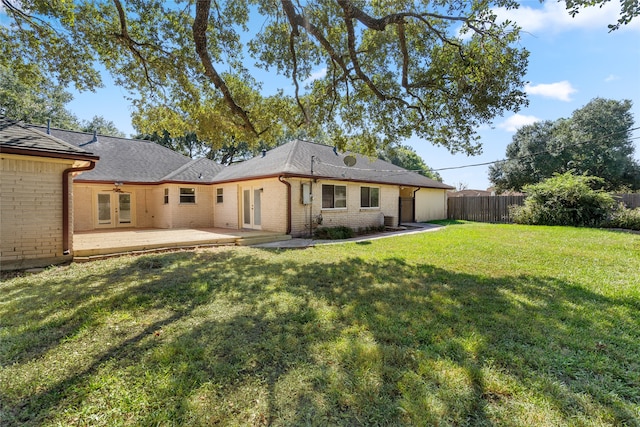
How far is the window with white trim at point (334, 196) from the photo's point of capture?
12.2m

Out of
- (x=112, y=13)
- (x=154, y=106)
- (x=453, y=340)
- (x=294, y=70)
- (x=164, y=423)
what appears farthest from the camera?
(x=154, y=106)

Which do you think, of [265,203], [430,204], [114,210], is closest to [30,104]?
[114,210]

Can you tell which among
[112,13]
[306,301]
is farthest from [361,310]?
[112,13]

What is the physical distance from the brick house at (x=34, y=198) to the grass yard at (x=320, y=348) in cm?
100

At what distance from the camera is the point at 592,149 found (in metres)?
22.4

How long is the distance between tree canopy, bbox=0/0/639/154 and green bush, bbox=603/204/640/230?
29.7 ft

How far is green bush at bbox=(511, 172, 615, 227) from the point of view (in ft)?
42.8

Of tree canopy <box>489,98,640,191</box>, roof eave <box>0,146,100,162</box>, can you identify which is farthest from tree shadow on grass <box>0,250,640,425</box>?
tree canopy <box>489,98,640,191</box>

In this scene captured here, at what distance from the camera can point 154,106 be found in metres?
10.8

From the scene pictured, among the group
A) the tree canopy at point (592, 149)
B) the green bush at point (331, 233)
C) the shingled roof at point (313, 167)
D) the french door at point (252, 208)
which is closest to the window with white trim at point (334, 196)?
the shingled roof at point (313, 167)

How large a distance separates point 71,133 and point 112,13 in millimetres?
9532

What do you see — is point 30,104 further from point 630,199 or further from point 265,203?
point 630,199

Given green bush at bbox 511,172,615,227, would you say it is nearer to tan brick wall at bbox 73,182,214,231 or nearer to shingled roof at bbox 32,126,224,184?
tan brick wall at bbox 73,182,214,231

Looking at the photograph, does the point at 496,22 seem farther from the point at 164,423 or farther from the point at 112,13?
the point at 112,13
